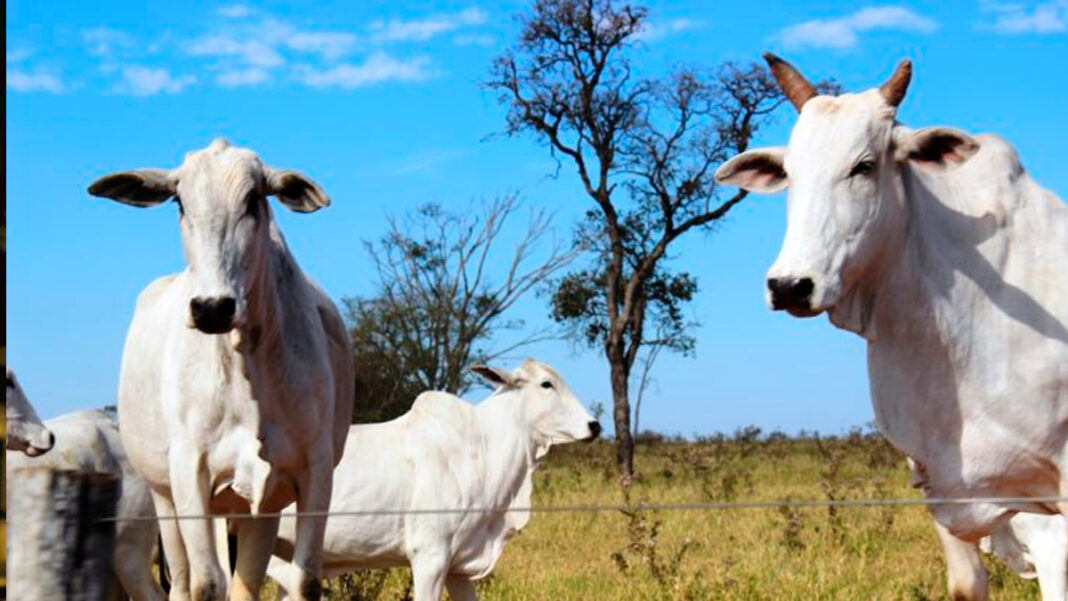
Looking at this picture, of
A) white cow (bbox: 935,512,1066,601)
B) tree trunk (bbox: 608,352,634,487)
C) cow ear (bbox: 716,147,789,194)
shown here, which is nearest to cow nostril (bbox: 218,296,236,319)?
cow ear (bbox: 716,147,789,194)

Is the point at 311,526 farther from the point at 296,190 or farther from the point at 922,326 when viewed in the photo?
the point at 922,326

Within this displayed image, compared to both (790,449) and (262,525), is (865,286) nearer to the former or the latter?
(262,525)

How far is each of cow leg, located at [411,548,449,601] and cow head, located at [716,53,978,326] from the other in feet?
12.1

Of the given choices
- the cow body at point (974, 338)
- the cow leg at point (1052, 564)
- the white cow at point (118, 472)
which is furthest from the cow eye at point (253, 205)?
the cow leg at point (1052, 564)

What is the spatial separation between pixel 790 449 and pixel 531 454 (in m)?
15.2

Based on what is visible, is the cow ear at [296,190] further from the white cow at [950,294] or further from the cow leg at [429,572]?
the cow leg at [429,572]

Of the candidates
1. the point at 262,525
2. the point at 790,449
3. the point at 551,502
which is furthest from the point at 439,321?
the point at 262,525

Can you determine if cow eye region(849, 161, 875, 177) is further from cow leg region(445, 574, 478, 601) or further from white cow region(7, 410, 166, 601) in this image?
cow leg region(445, 574, 478, 601)

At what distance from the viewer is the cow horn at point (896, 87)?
183 inches

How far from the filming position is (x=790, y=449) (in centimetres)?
2369

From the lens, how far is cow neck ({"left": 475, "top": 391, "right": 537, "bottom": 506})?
8703 millimetres

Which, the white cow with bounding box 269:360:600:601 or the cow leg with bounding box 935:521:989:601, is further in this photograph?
the white cow with bounding box 269:360:600:601

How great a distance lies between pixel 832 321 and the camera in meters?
4.61

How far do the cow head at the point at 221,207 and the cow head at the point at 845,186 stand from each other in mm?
1646
